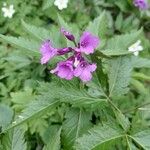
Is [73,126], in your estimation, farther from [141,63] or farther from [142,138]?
[141,63]

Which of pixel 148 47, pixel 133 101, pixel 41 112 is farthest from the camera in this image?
pixel 148 47

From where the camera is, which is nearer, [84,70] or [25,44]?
[84,70]

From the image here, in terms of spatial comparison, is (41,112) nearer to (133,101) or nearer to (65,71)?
(65,71)

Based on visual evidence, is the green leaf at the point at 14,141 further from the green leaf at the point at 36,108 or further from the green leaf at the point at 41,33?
the green leaf at the point at 41,33

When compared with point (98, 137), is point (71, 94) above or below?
above

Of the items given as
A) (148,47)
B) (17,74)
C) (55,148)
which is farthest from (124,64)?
(148,47)

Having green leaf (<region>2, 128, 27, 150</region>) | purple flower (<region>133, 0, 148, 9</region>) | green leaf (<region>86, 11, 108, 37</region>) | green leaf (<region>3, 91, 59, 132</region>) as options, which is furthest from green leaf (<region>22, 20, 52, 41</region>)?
purple flower (<region>133, 0, 148, 9</region>)

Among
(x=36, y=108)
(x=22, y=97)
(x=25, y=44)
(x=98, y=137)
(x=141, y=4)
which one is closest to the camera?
(x=98, y=137)

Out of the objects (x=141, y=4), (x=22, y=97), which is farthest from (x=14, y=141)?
(x=141, y=4)
